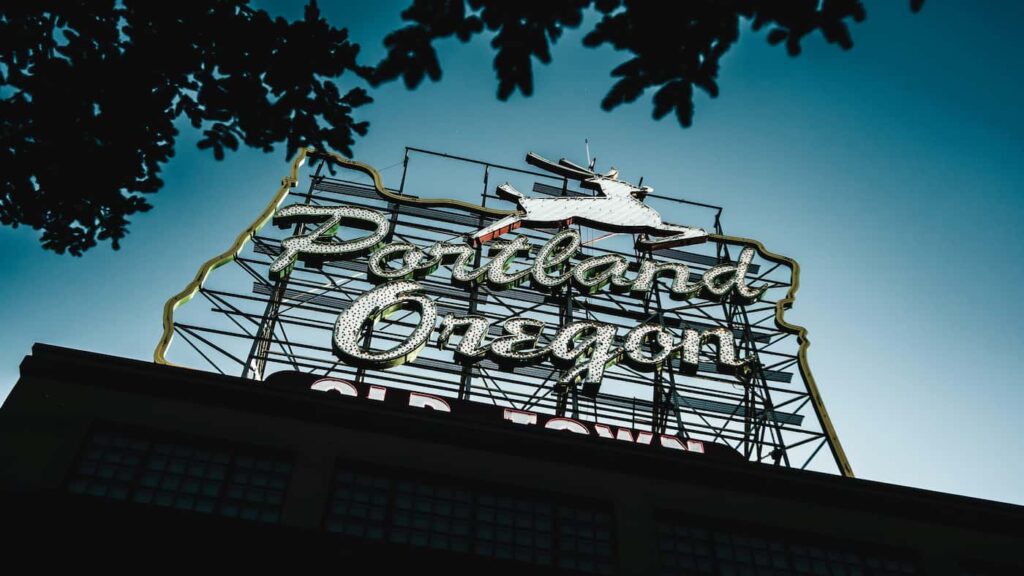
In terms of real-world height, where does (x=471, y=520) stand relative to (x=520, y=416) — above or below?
below

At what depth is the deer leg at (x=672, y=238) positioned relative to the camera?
20.4 metres

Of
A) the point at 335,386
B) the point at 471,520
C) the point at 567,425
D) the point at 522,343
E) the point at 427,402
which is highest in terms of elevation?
the point at 522,343

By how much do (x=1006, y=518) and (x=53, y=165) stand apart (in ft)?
45.4

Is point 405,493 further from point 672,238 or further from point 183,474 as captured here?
point 672,238

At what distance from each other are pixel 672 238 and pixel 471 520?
11.0 metres

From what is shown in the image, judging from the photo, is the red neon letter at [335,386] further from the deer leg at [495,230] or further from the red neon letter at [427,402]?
the deer leg at [495,230]

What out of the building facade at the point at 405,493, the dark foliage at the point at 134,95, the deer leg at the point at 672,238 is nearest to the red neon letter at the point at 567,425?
the building facade at the point at 405,493

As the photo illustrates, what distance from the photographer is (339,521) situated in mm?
10875

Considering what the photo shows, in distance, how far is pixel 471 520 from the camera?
449 inches

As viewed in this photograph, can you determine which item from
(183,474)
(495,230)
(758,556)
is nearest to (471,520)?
(183,474)

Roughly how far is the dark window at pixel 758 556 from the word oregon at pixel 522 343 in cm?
430

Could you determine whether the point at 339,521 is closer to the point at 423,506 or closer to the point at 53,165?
the point at 423,506

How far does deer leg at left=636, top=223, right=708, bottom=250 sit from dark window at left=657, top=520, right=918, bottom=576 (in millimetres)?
9503

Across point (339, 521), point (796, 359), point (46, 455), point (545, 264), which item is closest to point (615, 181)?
point (545, 264)
